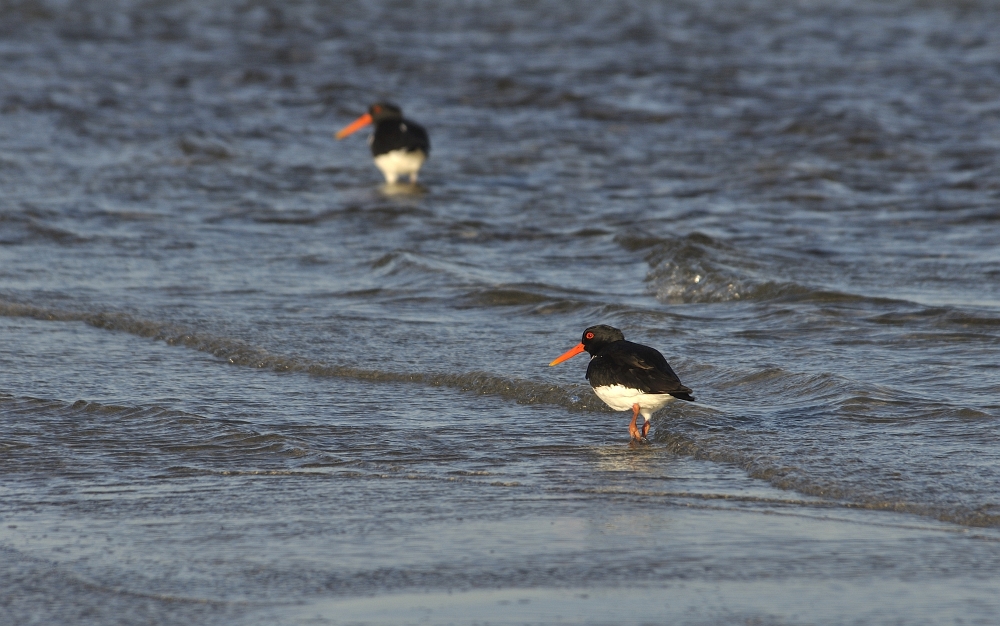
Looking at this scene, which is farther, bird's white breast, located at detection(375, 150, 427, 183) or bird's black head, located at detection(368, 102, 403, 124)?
bird's black head, located at detection(368, 102, 403, 124)

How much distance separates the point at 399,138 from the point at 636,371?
27.2 ft

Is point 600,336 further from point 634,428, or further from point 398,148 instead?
point 398,148

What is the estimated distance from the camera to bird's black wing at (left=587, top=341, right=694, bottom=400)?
5.54 m

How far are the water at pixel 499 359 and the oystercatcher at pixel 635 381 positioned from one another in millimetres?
199

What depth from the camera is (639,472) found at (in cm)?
524

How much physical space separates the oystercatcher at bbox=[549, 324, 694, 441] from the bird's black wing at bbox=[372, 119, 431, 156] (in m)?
7.84

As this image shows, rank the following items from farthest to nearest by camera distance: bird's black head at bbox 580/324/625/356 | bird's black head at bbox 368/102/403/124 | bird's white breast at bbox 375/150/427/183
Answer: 1. bird's black head at bbox 368/102/403/124
2. bird's white breast at bbox 375/150/427/183
3. bird's black head at bbox 580/324/625/356

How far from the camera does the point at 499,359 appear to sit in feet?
23.5

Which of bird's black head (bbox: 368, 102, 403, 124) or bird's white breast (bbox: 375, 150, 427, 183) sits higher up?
bird's black head (bbox: 368, 102, 403, 124)

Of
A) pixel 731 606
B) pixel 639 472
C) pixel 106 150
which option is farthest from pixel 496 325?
pixel 106 150

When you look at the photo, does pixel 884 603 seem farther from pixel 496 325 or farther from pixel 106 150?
pixel 106 150

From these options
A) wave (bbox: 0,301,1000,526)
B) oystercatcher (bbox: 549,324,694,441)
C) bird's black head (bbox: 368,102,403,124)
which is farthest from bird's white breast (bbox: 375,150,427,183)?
oystercatcher (bbox: 549,324,694,441)

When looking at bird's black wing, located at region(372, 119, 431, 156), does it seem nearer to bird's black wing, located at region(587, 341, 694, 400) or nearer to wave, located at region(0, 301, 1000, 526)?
wave, located at region(0, 301, 1000, 526)

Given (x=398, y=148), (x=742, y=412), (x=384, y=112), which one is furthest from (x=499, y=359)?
(x=384, y=112)
